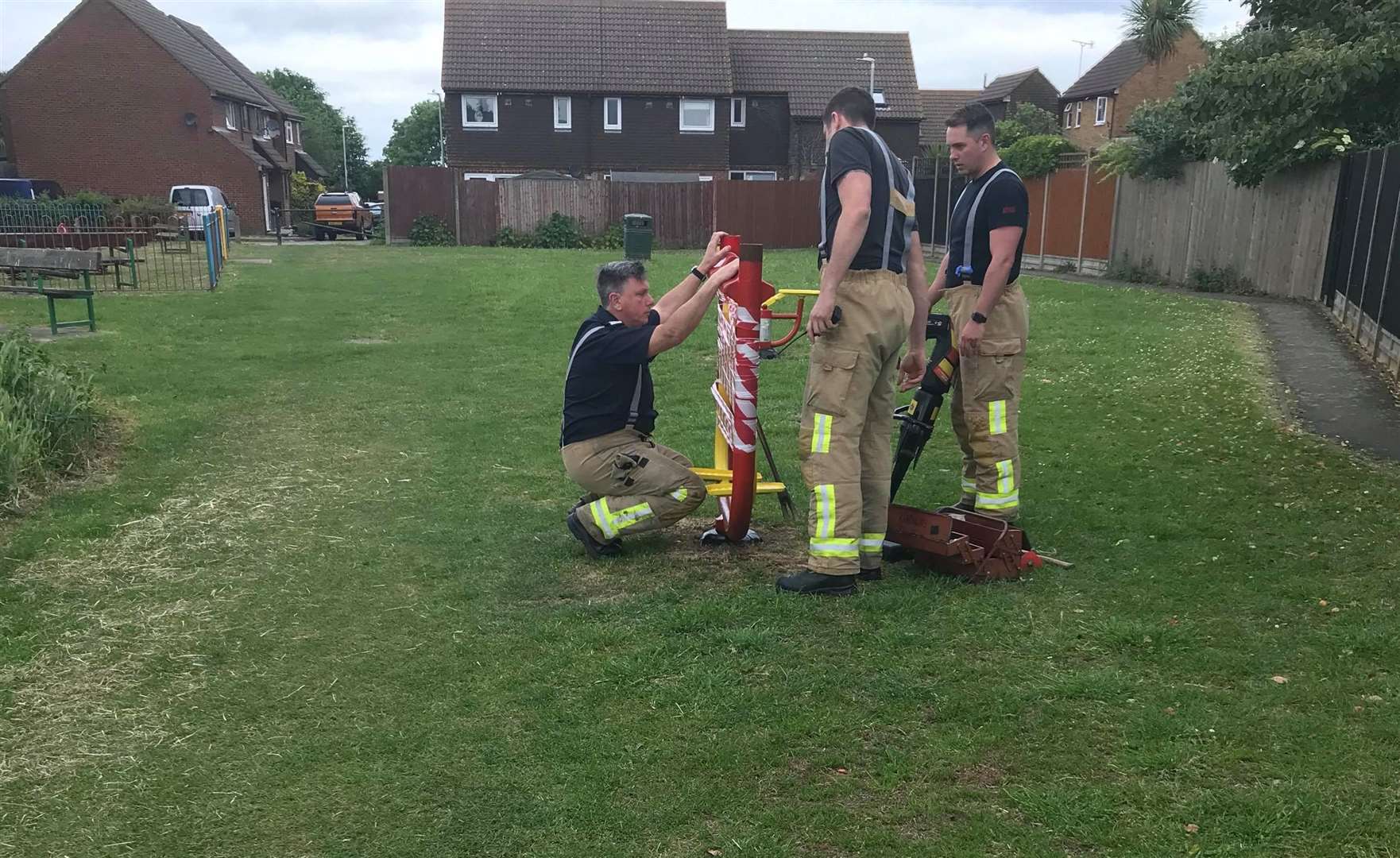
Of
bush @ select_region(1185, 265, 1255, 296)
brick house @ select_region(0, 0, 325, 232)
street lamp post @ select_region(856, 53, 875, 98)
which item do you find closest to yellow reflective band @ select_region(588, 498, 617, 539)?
bush @ select_region(1185, 265, 1255, 296)

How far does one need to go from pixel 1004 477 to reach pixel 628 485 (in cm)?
193

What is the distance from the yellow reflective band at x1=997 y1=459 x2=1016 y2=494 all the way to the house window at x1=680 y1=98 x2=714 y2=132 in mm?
36330

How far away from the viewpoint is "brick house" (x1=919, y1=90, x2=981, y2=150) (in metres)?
50.2

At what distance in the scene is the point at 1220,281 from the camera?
53.7 ft

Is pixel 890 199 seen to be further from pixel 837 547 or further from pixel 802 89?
pixel 802 89

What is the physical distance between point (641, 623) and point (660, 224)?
28.9m

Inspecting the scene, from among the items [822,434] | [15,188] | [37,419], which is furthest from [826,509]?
[15,188]

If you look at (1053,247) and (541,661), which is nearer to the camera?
(541,661)

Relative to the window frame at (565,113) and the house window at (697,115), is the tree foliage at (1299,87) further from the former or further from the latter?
the window frame at (565,113)

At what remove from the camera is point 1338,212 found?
13.2m

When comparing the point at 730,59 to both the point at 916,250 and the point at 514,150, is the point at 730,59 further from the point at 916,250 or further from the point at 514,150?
the point at 916,250

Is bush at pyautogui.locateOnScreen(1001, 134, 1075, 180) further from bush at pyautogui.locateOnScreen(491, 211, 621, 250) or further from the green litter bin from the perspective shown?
bush at pyautogui.locateOnScreen(491, 211, 621, 250)

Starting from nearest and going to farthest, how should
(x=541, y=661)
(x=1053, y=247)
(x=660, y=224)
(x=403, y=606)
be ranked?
(x=541, y=661) < (x=403, y=606) < (x=1053, y=247) < (x=660, y=224)

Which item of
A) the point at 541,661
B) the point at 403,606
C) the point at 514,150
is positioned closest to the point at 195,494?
the point at 403,606
